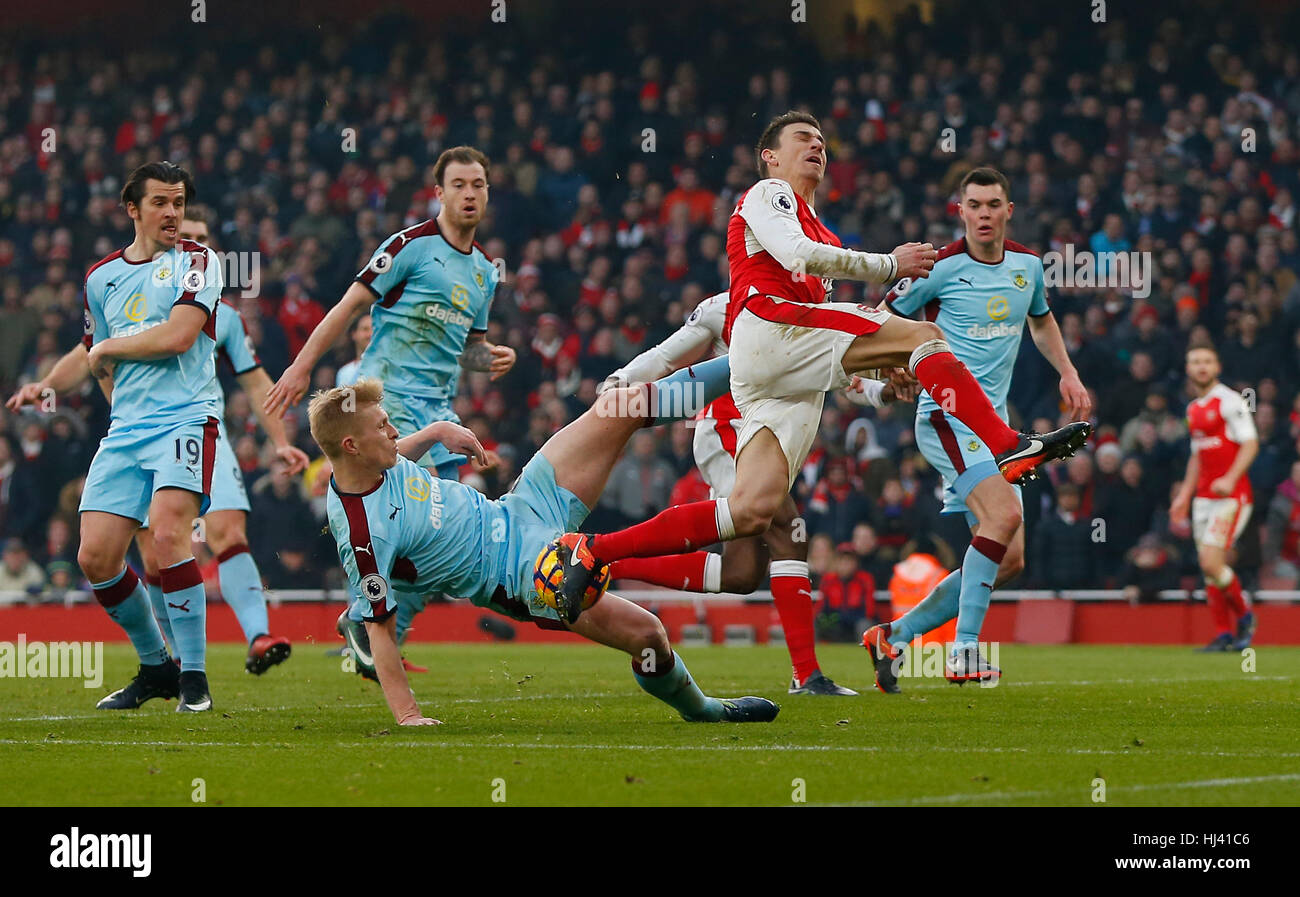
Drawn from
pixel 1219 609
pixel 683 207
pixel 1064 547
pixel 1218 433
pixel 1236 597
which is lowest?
pixel 1219 609

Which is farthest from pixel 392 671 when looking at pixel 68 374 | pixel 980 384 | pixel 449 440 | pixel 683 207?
pixel 683 207

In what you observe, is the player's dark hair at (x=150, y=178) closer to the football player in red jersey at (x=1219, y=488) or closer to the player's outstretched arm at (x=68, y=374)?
the player's outstretched arm at (x=68, y=374)

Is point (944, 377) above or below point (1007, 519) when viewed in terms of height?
Answer: above

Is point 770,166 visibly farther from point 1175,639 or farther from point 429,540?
point 1175,639

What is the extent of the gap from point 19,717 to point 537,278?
39.8 feet

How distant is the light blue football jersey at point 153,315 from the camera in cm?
783

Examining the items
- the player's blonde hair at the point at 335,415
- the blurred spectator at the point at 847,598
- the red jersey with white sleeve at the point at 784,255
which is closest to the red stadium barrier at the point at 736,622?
the blurred spectator at the point at 847,598

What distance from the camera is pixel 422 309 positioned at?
928 centimetres

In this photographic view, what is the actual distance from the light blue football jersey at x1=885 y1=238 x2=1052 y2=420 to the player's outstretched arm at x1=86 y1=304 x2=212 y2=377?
3708 mm

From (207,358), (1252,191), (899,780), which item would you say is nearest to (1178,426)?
(1252,191)

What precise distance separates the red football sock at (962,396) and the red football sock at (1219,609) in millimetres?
7864

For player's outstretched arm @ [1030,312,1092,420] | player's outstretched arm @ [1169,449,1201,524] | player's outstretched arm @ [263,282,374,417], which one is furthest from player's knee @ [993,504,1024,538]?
player's outstretched arm @ [1169,449,1201,524]

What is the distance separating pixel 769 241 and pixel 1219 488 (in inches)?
334

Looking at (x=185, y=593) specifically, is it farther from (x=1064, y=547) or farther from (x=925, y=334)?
(x=1064, y=547)
